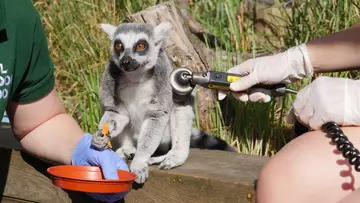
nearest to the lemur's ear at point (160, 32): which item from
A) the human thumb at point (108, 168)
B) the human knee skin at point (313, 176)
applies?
the human thumb at point (108, 168)

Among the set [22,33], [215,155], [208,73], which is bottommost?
[215,155]

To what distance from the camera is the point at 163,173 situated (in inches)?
96.3

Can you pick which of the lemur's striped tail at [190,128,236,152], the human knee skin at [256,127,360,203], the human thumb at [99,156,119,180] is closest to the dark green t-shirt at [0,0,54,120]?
the human thumb at [99,156,119,180]

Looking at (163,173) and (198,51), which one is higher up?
(198,51)

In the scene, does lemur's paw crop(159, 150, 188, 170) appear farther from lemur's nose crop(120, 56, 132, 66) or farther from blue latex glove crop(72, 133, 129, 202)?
lemur's nose crop(120, 56, 132, 66)

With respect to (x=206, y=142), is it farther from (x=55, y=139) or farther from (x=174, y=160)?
(x=55, y=139)

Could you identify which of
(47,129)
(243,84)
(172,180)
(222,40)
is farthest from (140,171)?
(222,40)

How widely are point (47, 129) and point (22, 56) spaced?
341 mm

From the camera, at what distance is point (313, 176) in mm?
1713

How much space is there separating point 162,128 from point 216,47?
0.95 m

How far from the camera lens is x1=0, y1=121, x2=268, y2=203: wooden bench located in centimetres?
229

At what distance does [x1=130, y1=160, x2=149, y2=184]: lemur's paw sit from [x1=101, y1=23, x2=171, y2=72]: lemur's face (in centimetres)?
43

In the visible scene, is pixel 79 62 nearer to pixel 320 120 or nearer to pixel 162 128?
pixel 162 128

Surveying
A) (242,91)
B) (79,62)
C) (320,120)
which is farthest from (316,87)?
(79,62)
